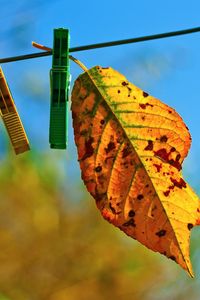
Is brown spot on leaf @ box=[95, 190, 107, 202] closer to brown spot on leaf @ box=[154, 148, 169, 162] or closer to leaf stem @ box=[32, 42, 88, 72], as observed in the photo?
brown spot on leaf @ box=[154, 148, 169, 162]

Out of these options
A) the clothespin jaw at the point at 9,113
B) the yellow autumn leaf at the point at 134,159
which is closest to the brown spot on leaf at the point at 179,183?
the yellow autumn leaf at the point at 134,159

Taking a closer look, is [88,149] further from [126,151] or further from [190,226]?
[190,226]

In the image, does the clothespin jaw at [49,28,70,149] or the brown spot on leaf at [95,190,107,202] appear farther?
the clothespin jaw at [49,28,70,149]

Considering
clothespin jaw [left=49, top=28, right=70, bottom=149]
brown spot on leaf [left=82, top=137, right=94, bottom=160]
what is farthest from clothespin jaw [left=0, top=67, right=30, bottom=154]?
brown spot on leaf [left=82, top=137, right=94, bottom=160]

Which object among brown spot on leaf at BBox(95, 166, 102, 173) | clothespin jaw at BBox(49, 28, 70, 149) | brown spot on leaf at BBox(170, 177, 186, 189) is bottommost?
brown spot on leaf at BBox(170, 177, 186, 189)

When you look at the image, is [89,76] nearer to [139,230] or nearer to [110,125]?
[110,125]

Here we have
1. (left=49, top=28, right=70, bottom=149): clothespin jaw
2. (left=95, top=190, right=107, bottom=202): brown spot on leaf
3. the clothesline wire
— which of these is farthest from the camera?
(left=49, top=28, right=70, bottom=149): clothespin jaw

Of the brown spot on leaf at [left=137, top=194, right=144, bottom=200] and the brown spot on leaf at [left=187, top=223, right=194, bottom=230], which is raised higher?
the brown spot on leaf at [left=137, top=194, right=144, bottom=200]

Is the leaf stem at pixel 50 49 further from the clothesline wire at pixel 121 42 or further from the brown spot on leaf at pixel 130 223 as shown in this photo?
the brown spot on leaf at pixel 130 223
